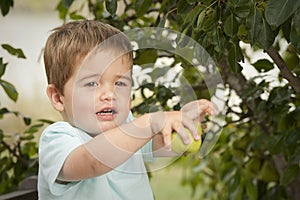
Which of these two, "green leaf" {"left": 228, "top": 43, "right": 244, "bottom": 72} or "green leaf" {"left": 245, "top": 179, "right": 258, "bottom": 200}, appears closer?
"green leaf" {"left": 228, "top": 43, "right": 244, "bottom": 72}

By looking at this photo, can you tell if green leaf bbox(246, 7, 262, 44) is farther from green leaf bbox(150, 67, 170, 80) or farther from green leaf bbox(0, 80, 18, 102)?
green leaf bbox(0, 80, 18, 102)

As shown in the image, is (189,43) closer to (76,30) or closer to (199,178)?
(76,30)

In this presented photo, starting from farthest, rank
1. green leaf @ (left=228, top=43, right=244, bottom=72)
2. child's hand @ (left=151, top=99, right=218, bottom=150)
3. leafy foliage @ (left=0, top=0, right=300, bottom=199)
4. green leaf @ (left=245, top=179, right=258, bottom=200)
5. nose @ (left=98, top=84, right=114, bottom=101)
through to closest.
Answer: green leaf @ (left=245, top=179, right=258, bottom=200) < green leaf @ (left=228, top=43, right=244, bottom=72) < leafy foliage @ (left=0, top=0, right=300, bottom=199) < nose @ (left=98, top=84, right=114, bottom=101) < child's hand @ (left=151, top=99, right=218, bottom=150)

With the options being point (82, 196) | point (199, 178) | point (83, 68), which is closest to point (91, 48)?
point (83, 68)

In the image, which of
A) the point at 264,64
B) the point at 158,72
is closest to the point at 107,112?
the point at 158,72

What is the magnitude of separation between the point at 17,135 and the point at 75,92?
69 cm

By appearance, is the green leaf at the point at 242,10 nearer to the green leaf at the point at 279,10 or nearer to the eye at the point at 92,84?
the green leaf at the point at 279,10

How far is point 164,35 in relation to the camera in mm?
847

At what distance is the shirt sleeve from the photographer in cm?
75

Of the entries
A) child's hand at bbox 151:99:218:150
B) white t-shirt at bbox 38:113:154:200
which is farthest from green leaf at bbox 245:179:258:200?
child's hand at bbox 151:99:218:150

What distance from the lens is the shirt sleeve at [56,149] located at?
0.75 metres

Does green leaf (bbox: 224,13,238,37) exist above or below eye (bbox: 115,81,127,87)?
above

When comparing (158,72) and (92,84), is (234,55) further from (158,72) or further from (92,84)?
(92,84)

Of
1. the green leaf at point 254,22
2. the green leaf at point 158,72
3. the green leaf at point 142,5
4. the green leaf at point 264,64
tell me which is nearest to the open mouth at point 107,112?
the green leaf at point 158,72
